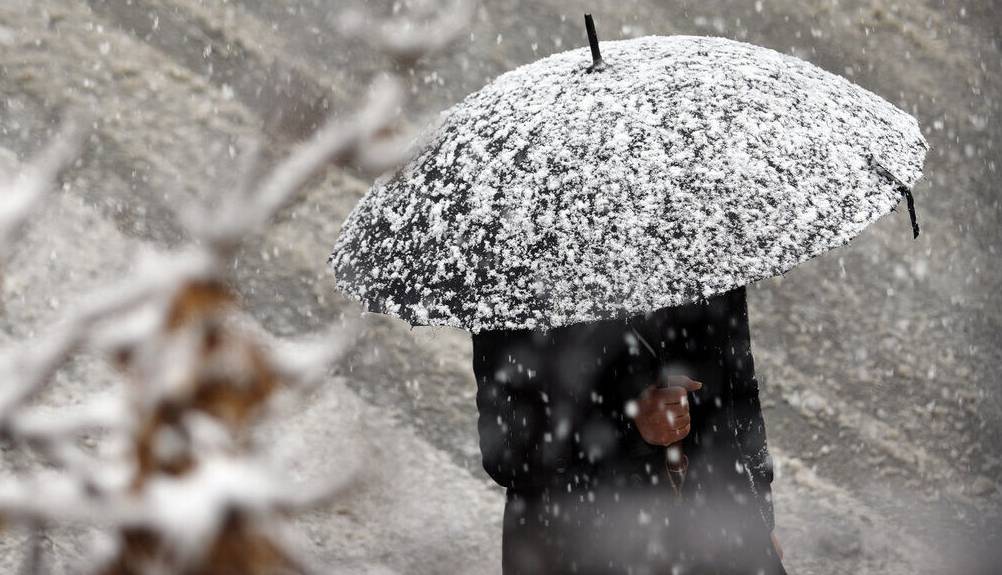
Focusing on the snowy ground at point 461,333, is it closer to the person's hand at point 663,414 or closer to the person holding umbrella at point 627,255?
the person holding umbrella at point 627,255

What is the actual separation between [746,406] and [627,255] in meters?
0.84

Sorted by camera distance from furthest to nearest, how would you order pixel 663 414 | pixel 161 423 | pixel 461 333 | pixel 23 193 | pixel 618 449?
pixel 461 333, pixel 618 449, pixel 663 414, pixel 23 193, pixel 161 423

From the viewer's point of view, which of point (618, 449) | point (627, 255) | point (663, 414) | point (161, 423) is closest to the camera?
point (161, 423)

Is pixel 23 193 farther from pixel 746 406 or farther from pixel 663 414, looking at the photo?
pixel 746 406

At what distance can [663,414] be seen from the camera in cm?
189

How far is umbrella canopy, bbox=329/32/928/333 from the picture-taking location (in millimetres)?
1518

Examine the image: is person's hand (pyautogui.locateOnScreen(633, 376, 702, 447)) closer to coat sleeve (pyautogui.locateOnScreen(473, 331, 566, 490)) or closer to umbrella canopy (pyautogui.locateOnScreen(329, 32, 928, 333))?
coat sleeve (pyautogui.locateOnScreen(473, 331, 566, 490))

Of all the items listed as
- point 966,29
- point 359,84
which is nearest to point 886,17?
point 966,29

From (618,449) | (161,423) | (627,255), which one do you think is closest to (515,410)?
(618,449)

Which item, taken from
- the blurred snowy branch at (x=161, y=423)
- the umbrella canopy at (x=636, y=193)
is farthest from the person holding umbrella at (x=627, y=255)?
the blurred snowy branch at (x=161, y=423)

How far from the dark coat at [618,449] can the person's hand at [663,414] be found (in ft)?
0.15

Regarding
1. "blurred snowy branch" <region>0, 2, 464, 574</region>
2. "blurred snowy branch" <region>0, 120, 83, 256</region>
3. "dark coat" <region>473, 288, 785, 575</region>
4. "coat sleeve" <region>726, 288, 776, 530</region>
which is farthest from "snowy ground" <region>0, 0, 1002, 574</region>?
"blurred snowy branch" <region>0, 2, 464, 574</region>

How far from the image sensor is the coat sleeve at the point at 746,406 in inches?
82.8

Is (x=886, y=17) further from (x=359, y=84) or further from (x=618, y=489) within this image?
(x=618, y=489)
